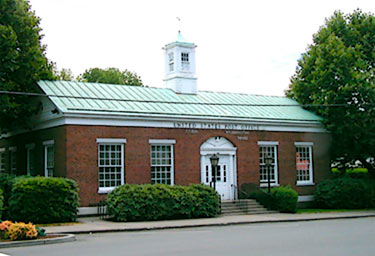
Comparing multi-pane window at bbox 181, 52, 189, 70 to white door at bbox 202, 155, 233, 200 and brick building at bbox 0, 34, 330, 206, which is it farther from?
white door at bbox 202, 155, 233, 200

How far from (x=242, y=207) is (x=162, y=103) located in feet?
22.5

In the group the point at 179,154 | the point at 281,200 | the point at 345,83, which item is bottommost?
the point at 281,200

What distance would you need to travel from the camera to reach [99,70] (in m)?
61.2

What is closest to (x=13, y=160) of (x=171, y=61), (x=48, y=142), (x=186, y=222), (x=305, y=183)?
(x=48, y=142)

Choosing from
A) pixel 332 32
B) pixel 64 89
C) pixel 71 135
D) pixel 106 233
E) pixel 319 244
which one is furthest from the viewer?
pixel 332 32

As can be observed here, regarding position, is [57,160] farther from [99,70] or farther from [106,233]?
[99,70]

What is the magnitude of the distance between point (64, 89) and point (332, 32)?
17.2 m

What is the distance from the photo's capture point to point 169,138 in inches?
1089

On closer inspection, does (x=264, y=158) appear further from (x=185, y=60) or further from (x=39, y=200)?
(x=39, y=200)

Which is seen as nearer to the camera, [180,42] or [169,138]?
[169,138]

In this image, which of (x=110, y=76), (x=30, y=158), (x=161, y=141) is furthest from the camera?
(x=110, y=76)

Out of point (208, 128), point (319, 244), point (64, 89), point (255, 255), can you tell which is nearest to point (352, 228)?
point (319, 244)

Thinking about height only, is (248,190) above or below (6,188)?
below

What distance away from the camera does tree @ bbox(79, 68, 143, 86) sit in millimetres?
59062
